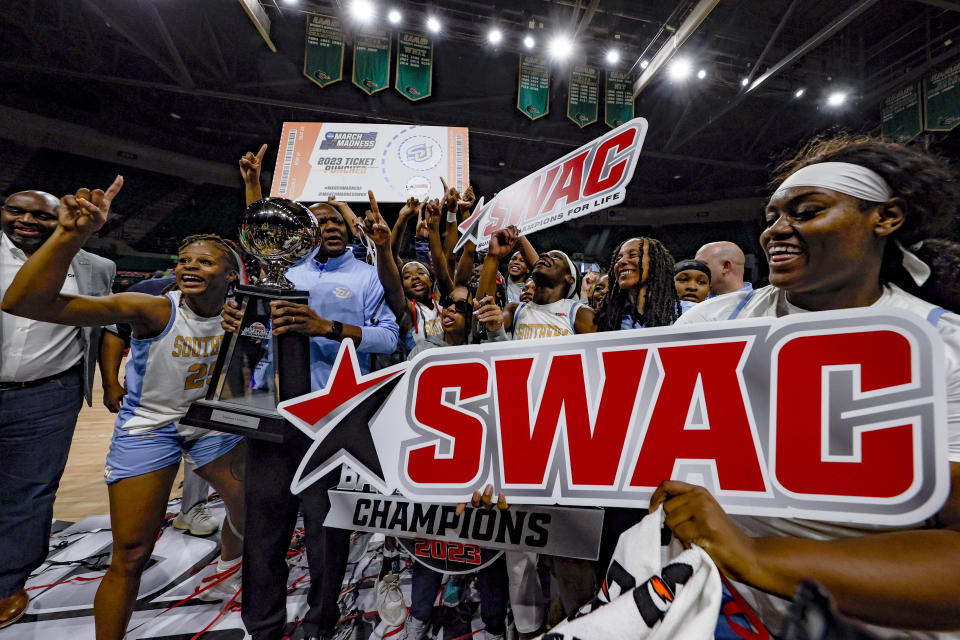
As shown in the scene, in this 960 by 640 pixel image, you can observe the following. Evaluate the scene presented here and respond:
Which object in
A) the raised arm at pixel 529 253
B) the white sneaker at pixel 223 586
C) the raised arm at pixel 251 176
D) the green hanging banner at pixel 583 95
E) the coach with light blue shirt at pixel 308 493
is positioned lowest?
the white sneaker at pixel 223 586

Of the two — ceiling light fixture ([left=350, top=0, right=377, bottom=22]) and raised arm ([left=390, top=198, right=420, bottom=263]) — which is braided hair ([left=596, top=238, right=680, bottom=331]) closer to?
raised arm ([left=390, top=198, right=420, bottom=263])

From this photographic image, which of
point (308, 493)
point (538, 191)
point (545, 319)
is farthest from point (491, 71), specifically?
point (308, 493)

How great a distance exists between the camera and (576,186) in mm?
1362

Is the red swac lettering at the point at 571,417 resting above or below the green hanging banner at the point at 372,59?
below

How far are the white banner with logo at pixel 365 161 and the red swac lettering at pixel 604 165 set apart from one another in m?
1.15

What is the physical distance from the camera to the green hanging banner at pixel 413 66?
5795 millimetres

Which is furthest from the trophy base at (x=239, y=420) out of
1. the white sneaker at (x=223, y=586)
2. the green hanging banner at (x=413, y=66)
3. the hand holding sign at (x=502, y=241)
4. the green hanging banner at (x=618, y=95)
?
the green hanging banner at (x=618, y=95)

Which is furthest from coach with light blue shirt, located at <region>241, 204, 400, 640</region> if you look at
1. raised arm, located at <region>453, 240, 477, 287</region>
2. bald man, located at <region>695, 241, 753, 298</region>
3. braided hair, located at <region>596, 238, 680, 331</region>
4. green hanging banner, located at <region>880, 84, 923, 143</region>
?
green hanging banner, located at <region>880, 84, 923, 143</region>

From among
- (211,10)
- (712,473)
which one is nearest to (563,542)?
(712,473)

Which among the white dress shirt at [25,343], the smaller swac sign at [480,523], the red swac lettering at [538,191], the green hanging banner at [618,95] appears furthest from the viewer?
the green hanging banner at [618,95]

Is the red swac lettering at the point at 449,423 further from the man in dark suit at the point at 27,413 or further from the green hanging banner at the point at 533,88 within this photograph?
the green hanging banner at the point at 533,88

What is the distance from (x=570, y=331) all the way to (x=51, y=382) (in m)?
2.70

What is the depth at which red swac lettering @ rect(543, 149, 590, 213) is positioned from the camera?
4.46ft

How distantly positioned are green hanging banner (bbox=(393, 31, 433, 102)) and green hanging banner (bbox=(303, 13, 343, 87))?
900mm
